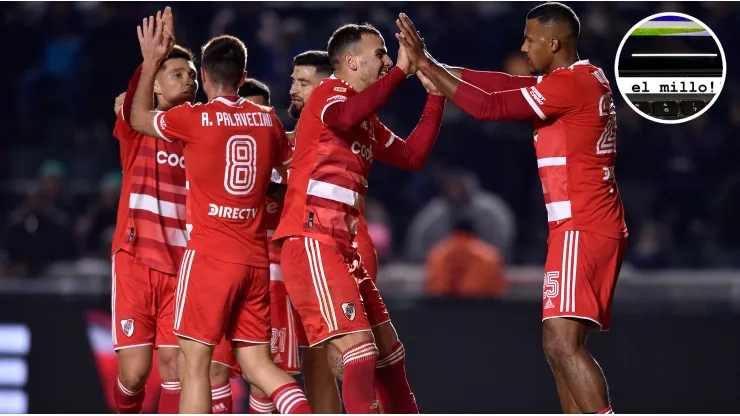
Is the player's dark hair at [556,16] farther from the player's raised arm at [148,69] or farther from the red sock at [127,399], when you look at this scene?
the red sock at [127,399]

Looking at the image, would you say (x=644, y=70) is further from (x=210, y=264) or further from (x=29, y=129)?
(x=29, y=129)

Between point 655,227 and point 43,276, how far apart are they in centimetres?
594

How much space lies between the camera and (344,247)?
6.22 metres

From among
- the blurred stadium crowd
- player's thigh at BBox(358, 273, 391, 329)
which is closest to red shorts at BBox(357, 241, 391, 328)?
player's thigh at BBox(358, 273, 391, 329)

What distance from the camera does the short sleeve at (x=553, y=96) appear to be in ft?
20.3

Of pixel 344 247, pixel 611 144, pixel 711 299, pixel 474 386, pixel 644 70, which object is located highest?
pixel 644 70

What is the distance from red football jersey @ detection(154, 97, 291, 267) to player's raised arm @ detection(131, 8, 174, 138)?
13 cm

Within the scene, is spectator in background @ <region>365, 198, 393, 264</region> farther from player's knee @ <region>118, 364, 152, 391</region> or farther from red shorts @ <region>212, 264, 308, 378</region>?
player's knee @ <region>118, 364, 152, 391</region>

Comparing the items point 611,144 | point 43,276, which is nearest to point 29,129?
point 43,276

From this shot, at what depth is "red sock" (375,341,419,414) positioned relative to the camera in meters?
6.56

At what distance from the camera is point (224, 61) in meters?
6.41

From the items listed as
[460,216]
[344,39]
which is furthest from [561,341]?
[460,216]

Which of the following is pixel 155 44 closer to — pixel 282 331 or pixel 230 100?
pixel 230 100

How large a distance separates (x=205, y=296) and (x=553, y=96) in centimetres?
221
